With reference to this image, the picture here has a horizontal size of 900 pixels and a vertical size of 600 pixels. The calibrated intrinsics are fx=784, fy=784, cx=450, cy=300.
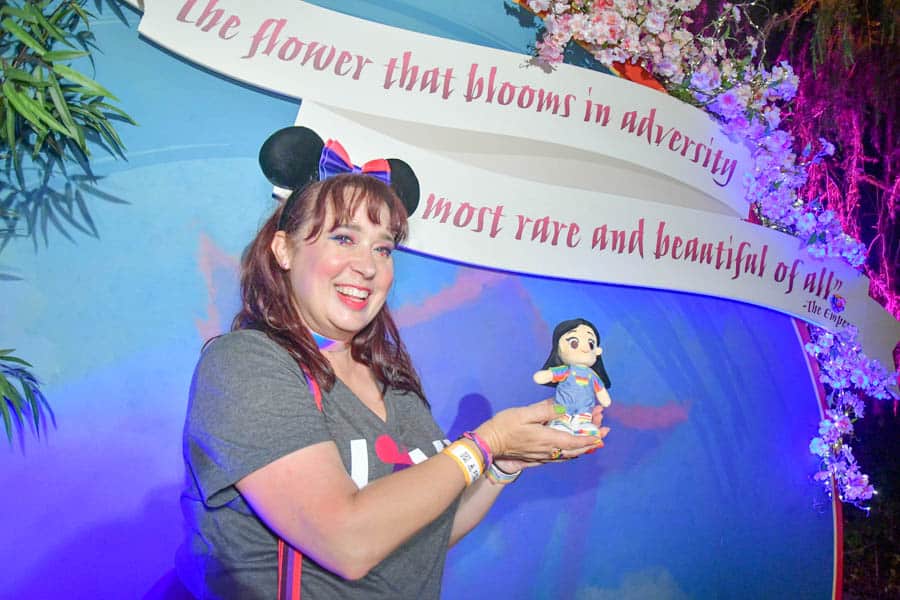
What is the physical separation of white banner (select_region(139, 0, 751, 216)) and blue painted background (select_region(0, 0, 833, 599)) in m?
0.08

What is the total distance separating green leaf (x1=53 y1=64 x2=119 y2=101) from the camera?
1.78 meters

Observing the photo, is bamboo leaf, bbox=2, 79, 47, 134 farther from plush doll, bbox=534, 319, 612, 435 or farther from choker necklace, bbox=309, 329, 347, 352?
plush doll, bbox=534, 319, 612, 435

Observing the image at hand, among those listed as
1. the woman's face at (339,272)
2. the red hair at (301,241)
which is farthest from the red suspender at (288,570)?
the woman's face at (339,272)

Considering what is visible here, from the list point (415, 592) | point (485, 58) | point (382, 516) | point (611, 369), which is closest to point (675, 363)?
point (611, 369)

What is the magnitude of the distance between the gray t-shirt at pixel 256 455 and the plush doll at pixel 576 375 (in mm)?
379

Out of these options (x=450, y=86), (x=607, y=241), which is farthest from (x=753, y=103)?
(x=450, y=86)

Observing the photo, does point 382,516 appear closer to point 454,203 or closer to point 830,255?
point 454,203

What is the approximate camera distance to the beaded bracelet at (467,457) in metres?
1.38

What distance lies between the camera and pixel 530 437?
157 cm

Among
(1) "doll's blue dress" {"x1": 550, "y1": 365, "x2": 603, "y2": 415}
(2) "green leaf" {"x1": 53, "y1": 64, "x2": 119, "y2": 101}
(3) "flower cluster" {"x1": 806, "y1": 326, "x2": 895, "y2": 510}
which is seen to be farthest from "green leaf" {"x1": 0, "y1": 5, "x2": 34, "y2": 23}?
(3) "flower cluster" {"x1": 806, "y1": 326, "x2": 895, "y2": 510}

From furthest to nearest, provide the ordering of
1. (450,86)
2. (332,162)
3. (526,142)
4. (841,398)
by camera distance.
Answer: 1. (841,398)
2. (526,142)
3. (450,86)
4. (332,162)

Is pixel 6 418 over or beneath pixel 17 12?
beneath

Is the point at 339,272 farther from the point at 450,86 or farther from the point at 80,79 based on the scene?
the point at 450,86

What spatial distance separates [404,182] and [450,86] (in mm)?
499
